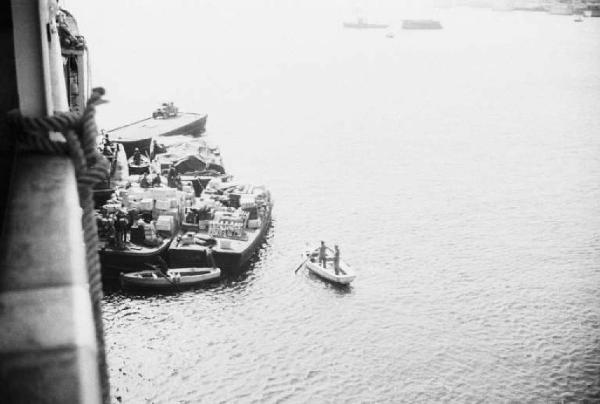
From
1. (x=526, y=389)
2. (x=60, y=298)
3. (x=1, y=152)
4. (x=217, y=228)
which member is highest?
(x=1, y=152)

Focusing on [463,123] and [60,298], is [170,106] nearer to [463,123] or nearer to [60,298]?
[463,123]

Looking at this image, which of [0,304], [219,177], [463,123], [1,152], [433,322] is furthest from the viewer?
[463,123]

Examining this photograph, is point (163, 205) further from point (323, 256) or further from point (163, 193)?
point (323, 256)

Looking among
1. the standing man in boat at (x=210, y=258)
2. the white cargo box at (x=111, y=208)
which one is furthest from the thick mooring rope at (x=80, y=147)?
the white cargo box at (x=111, y=208)

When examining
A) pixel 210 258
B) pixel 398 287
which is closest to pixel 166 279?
pixel 210 258

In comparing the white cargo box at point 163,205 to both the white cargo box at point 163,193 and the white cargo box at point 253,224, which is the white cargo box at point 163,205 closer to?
the white cargo box at point 163,193

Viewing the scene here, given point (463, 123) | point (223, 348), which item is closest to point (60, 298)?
point (223, 348)

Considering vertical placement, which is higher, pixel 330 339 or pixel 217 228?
pixel 217 228
